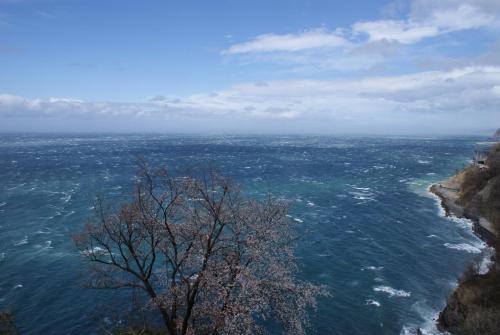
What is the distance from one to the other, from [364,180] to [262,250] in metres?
84.8

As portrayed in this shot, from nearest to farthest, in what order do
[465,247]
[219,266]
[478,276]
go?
[219,266] < [478,276] < [465,247]

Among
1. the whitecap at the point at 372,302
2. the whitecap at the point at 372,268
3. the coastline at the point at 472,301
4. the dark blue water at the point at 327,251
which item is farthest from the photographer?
the whitecap at the point at 372,268

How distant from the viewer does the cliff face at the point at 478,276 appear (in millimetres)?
26203

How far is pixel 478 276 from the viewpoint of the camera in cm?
3784

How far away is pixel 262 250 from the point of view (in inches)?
788

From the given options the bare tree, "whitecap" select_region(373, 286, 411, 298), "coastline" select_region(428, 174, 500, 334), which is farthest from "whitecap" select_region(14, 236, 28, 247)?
"coastline" select_region(428, 174, 500, 334)

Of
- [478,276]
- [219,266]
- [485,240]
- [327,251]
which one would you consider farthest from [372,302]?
[485,240]

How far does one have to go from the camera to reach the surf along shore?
2683cm

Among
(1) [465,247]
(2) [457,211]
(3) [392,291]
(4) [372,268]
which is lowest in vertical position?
(3) [392,291]

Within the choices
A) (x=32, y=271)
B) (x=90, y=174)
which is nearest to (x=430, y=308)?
(x=32, y=271)

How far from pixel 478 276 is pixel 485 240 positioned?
16.9 metres

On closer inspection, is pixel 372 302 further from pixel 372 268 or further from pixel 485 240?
pixel 485 240

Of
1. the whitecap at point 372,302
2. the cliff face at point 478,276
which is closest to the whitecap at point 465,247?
the cliff face at point 478,276

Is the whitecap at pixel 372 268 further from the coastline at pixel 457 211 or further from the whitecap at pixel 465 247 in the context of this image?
the coastline at pixel 457 211
